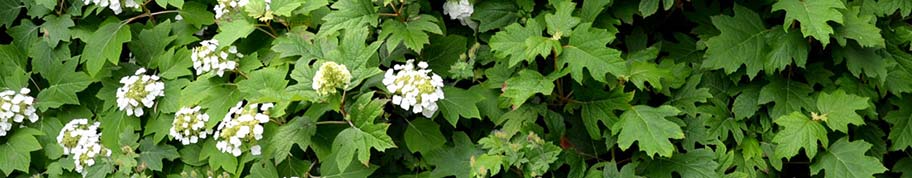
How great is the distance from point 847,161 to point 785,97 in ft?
0.82

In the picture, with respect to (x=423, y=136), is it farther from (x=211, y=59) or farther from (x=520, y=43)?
(x=211, y=59)

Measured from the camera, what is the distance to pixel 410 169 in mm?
2814

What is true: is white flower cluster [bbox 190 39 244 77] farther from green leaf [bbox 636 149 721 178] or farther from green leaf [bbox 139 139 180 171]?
green leaf [bbox 636 149 721 178]

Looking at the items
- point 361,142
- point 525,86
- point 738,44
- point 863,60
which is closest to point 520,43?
point 525,86

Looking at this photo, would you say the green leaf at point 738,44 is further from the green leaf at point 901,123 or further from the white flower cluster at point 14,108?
the white flower cluster at point 14,108

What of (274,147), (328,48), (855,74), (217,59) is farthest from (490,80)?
(855,74)

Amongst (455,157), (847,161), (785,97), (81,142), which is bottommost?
(81,142)

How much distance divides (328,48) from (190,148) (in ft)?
2.20

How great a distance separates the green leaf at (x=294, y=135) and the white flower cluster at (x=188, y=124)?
0.26 meters

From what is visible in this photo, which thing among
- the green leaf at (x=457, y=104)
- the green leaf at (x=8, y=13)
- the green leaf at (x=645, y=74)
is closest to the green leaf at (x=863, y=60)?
the green leaf at (x=645, y=74)

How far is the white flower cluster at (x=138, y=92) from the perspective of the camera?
114 inches

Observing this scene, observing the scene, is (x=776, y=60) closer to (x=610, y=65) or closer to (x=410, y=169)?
(x=610, y=65)

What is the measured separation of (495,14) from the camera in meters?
2.83

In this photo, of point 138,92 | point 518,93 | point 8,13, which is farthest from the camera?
point 8,13
